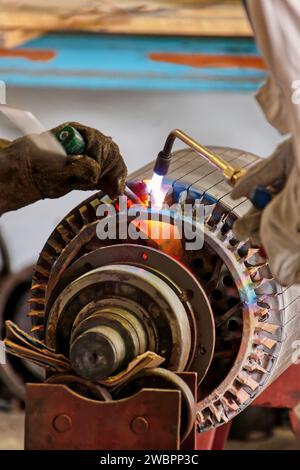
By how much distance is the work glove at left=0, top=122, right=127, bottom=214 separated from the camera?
1.32 metres

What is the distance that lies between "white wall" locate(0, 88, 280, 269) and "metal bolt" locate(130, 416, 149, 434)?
2275 millimetres

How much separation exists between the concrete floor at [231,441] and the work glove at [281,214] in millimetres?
1729

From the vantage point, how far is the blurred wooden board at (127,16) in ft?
11.4

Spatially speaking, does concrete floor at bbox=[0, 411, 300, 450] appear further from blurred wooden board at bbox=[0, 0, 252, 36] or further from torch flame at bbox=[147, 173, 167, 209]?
blurred wooden board at bbox=[0, 0, 252, 36]

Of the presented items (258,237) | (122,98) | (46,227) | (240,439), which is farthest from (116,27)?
(258,237)

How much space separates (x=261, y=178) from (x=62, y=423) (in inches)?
18.2

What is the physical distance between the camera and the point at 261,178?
1.22 m

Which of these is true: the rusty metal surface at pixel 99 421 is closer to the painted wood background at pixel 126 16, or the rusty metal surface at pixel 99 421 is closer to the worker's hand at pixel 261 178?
the worker's hand at pixel 261 178

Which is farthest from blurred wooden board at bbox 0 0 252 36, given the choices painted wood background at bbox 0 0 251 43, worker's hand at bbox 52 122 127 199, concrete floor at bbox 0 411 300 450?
worker's hand at bbox 52 122 127 199

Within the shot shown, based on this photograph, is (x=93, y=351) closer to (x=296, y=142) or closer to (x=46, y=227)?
(x=296, y=142)

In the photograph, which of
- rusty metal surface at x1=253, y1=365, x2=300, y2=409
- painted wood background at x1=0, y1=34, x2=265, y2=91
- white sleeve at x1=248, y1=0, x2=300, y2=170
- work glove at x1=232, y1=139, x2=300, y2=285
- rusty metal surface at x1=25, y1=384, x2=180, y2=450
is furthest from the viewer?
painted wood background at x1=0, y1=34, x2=265, y2=91

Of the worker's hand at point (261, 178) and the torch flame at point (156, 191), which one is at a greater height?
the worker's hand at point (261, 178)

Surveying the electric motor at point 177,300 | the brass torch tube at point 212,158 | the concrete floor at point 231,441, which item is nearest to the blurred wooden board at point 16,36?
the concrete floor at point 231,441

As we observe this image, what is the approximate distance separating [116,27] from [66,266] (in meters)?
2.13
